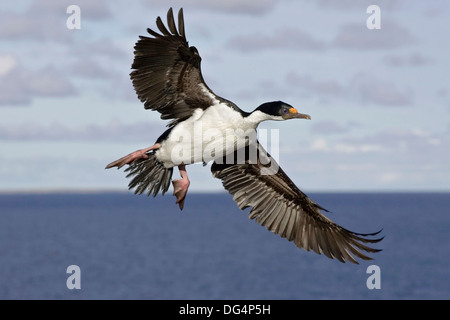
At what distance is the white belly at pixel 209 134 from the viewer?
38.2ft

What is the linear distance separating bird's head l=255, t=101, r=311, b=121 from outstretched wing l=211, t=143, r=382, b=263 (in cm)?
210

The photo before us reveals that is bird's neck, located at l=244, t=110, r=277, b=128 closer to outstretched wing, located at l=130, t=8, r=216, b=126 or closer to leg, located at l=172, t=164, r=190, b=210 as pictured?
outstretched wing, located at l=130, t=8, r=216, b=126

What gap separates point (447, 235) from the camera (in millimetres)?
152250

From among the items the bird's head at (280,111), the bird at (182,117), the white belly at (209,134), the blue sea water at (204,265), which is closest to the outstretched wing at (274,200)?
the bird at (182,117)

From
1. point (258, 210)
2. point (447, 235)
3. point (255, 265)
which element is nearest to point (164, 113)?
point (258, 210)

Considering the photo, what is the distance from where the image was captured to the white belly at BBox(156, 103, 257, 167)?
11641mm

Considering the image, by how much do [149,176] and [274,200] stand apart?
2.72 metres

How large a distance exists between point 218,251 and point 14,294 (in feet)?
163

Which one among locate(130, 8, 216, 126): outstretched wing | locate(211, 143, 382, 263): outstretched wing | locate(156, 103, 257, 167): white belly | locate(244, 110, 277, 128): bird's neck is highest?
locate(130, 8, 216, 126): outstretched wing

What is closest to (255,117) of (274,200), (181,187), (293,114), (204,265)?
(293,114)

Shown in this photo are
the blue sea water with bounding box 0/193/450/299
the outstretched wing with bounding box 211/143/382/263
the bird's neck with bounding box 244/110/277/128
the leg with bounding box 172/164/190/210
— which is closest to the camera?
the bird's neck with bounding box 244/110/277/128

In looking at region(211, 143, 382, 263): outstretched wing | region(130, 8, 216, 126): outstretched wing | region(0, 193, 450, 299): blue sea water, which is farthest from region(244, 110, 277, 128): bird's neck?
region(0, 193, 450, 299): blue sea water

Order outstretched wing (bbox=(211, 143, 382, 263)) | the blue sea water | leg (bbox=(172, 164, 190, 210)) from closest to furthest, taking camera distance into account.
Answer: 1. leg (bbox=(172, 164, 190, 210))
2. outstretched wing (bbox=(211, 143, 382, 263))
3. the blue sea water
